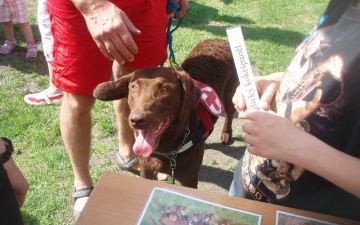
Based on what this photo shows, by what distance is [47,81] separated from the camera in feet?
14.6

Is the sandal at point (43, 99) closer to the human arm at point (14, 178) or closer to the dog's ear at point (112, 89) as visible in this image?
the dog's ear at point (112, 89)

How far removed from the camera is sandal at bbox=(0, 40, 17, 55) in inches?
193

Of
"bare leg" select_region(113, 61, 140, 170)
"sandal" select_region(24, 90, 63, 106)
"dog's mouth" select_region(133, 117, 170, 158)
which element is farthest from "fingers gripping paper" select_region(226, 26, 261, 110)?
"sandal" select_region(24, 90, 63, 106)

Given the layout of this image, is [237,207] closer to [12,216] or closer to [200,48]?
[12,216]

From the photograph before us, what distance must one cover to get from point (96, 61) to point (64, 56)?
0.67ft

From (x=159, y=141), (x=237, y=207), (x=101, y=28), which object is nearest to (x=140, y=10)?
(x=101, y=28)

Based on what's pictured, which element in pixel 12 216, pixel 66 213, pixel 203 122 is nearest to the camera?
pixel 12 216

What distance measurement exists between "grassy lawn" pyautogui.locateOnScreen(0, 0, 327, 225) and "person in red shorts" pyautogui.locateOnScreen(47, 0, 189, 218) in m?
0.37

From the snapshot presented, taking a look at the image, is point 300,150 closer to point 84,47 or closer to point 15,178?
point 15,178

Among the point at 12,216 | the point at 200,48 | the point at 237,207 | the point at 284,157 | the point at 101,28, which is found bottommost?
the point at 200,48

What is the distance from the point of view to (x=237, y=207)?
1.08 meters

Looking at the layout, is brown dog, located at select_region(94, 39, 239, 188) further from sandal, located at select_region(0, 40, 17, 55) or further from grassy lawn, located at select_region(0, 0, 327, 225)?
sandal, located at select_region(0, 40, 17, 55)

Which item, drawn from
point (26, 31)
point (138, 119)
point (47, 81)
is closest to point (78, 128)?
point (138, 119)

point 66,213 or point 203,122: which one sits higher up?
point 203,122
